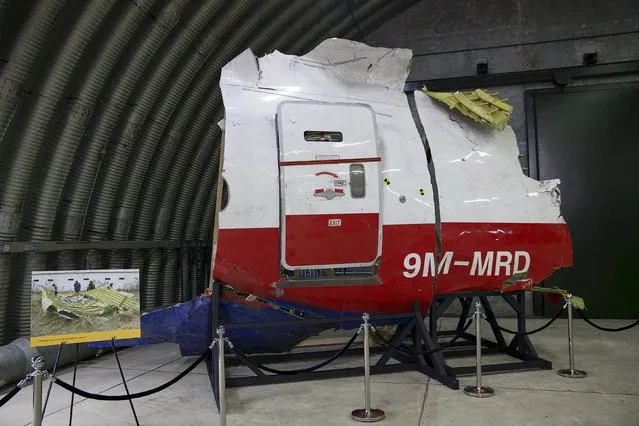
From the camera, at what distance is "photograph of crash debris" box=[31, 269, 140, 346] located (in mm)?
3770

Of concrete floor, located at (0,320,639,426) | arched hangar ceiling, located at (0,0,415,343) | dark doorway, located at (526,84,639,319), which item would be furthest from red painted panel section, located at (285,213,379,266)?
dark doorway, located at (526,84,639,319)

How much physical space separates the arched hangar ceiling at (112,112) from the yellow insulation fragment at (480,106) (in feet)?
12.6

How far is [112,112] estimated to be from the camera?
22.6 ft

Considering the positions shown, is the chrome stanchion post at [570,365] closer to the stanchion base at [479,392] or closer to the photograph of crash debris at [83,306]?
the stanchion base at [479,392]

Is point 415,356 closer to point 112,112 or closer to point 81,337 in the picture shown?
point 81,337

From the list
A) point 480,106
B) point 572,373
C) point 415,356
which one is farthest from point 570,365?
point 480,106

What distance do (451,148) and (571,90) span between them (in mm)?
6028

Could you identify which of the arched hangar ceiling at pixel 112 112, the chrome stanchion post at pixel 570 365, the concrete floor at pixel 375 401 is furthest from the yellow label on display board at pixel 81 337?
the chrome stanchion post at pixel 570 365

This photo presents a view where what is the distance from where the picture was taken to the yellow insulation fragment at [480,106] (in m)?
5.89

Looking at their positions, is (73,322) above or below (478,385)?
above

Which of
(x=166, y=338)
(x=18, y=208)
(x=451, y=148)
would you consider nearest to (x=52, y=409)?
(x=166, y=338)

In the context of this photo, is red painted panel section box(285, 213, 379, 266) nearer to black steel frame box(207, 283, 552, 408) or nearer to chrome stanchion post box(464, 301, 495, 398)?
black steel frame box(207, 283, 552, 408)

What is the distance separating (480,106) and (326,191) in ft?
7.40

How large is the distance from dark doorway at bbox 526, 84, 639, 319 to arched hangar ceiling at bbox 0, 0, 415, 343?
544cm
